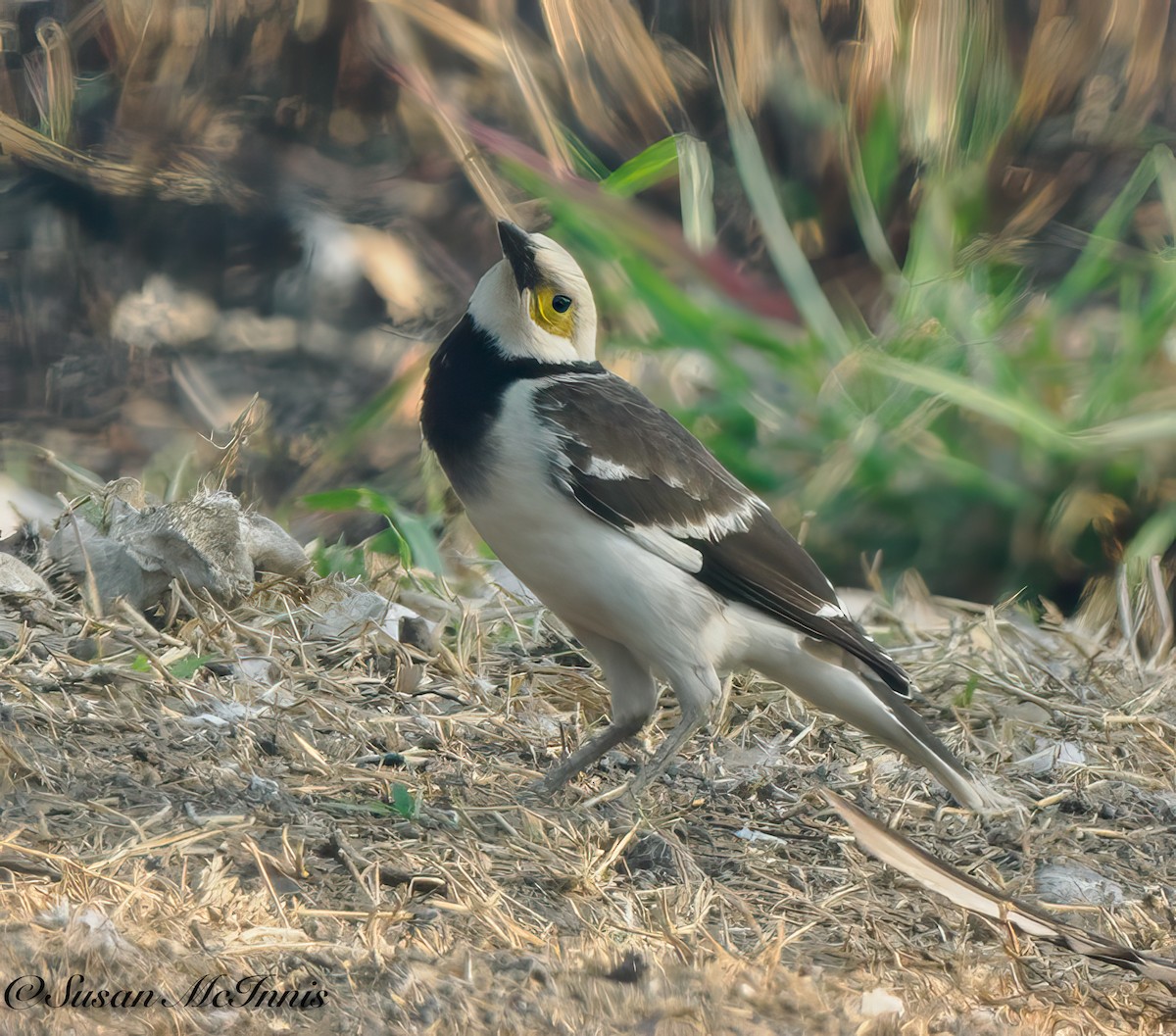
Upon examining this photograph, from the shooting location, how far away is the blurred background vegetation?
4.80 metres

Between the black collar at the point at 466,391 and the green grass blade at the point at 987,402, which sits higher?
the black collar at the point at 466,391

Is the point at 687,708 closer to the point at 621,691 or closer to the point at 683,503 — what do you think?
the point at 621,691

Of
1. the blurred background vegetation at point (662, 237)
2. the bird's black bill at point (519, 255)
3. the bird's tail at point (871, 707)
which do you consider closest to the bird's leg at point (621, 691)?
the bird's tail at point (871, 707)

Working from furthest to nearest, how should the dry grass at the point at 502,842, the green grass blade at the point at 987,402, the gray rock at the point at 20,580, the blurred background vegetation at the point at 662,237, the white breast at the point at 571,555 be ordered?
the blurred background vegetation at the point at 662,237
the green grass blade at the point at 987,402
the gray rock at the point at 20,580
the white breast at the point at 571,555
the dry grass at the point at 502,842

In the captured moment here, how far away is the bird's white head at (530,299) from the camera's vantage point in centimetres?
298

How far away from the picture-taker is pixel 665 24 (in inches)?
249

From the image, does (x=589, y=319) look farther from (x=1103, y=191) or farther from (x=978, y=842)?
(x=1103, y=191)

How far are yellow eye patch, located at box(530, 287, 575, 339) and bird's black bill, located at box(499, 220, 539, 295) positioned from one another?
0.02 m

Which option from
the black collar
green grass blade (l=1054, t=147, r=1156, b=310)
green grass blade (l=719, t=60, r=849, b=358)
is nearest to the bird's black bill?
the black collar

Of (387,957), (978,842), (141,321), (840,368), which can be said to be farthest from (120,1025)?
(141,321)

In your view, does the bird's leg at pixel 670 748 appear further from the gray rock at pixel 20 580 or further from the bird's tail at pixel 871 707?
the gray rock at pixel 20 580

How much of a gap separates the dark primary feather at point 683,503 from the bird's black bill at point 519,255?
20cm

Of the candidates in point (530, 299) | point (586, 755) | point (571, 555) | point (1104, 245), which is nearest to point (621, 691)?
point (586, 755)

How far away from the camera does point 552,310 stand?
3025mm
